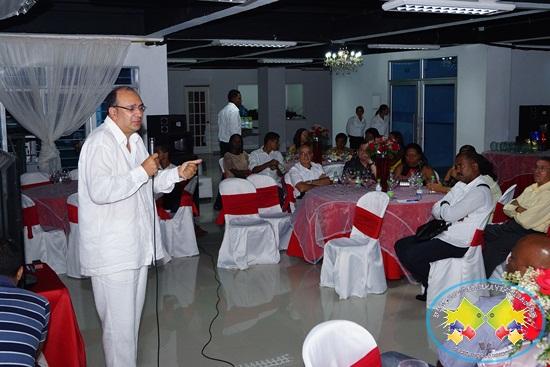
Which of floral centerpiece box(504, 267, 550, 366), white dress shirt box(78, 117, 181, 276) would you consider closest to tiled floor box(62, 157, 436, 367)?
white dress shirt box(78, 117, 181, 276)

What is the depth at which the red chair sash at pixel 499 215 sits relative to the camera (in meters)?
6.34

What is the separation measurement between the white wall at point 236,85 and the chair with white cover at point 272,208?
12.3 m

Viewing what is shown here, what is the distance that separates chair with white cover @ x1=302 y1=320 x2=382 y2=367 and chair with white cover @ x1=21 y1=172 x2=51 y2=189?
573cm

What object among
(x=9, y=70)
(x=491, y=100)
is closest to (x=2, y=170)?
(x=9, y=70)

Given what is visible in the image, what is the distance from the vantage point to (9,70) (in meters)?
8.05

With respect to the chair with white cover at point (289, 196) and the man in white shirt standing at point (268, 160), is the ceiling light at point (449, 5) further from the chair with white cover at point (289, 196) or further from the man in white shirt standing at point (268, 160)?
the man in white shirt standing at point (268, 160)

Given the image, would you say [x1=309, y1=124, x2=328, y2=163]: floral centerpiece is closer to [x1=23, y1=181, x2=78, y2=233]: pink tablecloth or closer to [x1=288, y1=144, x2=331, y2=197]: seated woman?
[x1=288, y1=144, x2=331, y2=197]: seated woman

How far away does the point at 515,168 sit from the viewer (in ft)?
34.6

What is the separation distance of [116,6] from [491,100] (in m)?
7.71

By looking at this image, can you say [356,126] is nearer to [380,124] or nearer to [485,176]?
[380,124]

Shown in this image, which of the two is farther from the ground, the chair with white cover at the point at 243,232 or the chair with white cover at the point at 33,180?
the chair with white cover at the point at 33,180

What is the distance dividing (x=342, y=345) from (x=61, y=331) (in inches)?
75.0

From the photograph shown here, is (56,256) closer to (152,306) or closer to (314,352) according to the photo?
(152,306)

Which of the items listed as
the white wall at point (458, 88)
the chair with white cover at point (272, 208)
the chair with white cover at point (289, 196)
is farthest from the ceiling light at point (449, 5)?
the white wall at point (458, 88)
